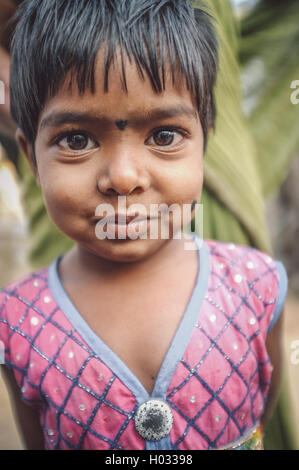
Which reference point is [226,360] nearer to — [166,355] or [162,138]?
[166,355]

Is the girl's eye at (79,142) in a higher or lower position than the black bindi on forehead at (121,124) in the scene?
lower

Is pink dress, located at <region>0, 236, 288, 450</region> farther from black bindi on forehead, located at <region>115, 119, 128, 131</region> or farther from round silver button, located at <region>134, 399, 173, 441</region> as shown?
black bindi on forehead, located at <region>115, 119, 128, 131</region>

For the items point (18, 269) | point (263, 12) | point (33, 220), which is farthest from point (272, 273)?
point (18, 269)

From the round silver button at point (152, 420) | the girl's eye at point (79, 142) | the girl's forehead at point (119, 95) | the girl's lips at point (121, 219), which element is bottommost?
the round silver button at point (152, 420)

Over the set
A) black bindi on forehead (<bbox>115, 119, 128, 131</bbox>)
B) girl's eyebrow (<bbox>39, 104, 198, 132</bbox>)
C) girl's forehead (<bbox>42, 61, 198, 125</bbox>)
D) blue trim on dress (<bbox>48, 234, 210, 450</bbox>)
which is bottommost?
blue trim on dress (<bbox>48, 234, 210, 450</bbox>)

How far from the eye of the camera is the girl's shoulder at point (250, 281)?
0.58 m

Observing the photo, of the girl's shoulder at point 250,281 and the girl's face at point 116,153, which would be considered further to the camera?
the girl's shoulder at point 250,281

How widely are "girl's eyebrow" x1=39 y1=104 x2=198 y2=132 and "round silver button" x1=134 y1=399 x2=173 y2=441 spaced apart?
0.32 meters

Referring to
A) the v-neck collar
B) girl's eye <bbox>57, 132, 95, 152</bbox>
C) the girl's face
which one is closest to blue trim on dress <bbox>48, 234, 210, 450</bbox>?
the v-neck collar

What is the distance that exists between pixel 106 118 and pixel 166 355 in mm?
282

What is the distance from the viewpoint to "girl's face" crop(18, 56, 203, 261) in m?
0.44

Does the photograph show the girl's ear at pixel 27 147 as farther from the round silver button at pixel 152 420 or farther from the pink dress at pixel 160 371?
the round silver button at pixel 152 420

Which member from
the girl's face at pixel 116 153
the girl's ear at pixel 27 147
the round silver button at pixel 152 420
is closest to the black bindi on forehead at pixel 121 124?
the girl's face at pixel 116 153

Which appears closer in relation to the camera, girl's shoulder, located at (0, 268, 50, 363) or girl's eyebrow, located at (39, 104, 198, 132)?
girl's eyebrow, located at (39, 104, 198, 132)
